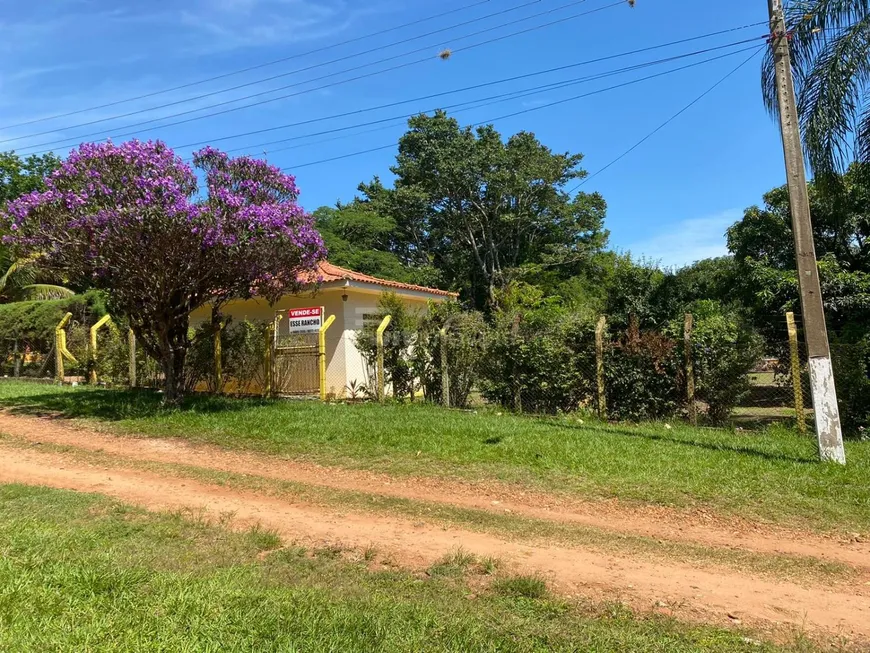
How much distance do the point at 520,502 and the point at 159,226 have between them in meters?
7.71

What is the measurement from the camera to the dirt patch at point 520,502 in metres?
5.48

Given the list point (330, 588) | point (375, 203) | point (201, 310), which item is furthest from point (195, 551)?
point (375, 203)

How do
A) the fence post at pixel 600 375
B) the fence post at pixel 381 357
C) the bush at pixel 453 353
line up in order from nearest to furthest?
the fence post at pixel 600 375, the bush at pixel 453 353, the fence post at pixel 381 357

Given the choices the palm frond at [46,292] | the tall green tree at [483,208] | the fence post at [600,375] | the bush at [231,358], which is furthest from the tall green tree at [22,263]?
the tall green tree at [483,208]

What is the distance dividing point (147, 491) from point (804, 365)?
9665mm

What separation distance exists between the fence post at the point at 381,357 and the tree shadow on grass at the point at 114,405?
2.36 metres

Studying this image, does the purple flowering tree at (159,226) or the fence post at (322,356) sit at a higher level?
the purple flowering tree at (159,226)

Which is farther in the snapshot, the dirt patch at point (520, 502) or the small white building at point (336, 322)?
the small white building at point (336, 322)

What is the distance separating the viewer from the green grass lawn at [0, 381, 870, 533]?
655cm

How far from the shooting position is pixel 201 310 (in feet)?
60.3

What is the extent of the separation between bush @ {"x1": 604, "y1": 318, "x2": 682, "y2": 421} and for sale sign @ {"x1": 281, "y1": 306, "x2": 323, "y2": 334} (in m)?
6.44

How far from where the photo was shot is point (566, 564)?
16.0 ft

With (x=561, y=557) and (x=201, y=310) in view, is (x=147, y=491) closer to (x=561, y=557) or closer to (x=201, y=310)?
(x=561, y=557)

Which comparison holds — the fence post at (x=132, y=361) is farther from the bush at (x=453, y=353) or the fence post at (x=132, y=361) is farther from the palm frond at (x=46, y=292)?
the palm frond at (x=46, y=292)
